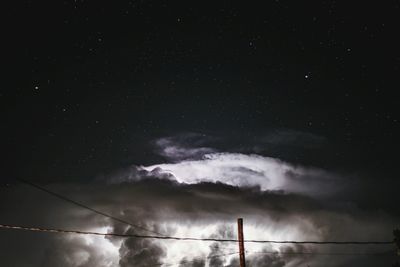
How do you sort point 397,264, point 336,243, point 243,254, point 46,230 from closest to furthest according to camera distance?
point 46,230
point 336,243
point 243,254
point 397,264

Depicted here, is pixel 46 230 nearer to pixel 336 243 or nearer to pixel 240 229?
pixel 240 229

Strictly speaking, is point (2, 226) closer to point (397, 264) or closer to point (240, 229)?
point (240, 229)

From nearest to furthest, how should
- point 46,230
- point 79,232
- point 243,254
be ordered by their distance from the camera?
point 46,230 < point 79,232 < point 243,254

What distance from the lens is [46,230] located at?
1316cm

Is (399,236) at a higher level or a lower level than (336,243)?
higher

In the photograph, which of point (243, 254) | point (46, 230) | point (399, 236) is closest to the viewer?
point (46, 230)

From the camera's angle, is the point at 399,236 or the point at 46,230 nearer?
the point at 46,230

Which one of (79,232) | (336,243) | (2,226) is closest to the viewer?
(2,226)

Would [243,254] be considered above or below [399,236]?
below

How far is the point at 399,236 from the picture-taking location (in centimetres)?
4831

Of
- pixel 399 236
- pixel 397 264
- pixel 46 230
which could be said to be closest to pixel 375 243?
pixel 46 230

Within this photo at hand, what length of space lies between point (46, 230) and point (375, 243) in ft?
49.5

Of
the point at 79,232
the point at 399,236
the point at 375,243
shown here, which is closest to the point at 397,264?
the point at 399,236

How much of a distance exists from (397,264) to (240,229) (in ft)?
156
